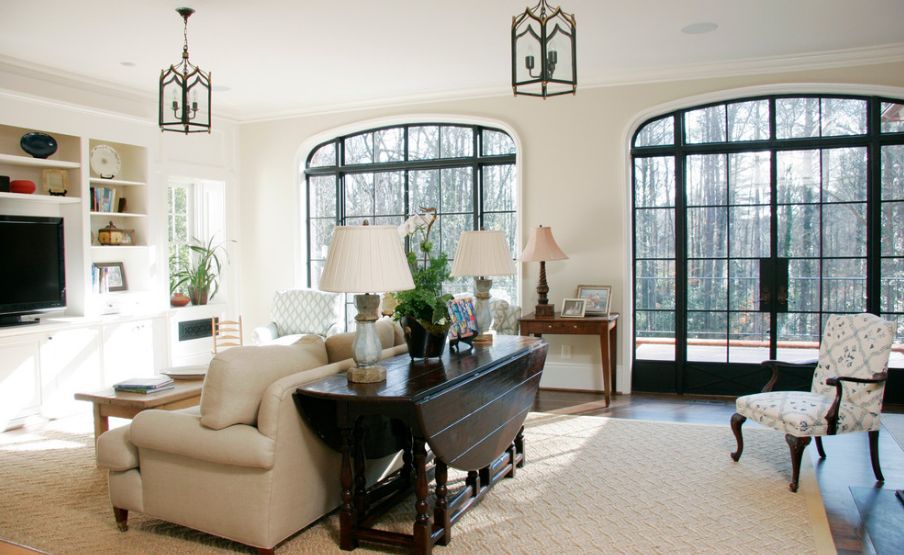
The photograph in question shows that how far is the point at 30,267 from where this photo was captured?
17.1ft

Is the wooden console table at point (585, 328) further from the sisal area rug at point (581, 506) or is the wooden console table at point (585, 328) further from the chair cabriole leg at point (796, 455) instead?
the chair cabriole leg at point (796, 455)

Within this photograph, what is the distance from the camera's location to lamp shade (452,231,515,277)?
12.5 feet

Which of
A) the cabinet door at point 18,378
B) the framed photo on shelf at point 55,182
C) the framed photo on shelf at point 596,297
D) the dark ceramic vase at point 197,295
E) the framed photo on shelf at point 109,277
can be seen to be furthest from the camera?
the dark ceramic vase at point 197,295

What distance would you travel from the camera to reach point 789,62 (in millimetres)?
5246

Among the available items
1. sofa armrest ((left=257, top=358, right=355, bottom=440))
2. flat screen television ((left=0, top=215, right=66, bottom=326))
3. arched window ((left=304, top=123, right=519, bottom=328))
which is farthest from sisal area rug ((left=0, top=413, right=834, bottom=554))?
arched window ((left=304, top=123, right=519, bottom=328))

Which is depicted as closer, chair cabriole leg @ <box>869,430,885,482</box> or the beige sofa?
the beige sofa

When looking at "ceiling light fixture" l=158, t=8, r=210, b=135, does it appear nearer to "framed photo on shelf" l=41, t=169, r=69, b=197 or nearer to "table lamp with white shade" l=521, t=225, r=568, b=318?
"framed photo on shelf" l=41, t=169, r=69, b=197

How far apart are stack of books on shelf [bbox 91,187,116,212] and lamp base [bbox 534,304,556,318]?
3.65m

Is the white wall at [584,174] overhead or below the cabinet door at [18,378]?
overhead

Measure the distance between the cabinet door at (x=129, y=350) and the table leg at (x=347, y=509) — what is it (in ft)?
11.5

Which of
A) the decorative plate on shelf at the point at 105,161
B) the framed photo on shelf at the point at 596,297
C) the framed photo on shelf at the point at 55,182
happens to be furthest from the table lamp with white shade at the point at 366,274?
the decorative plate on shelf at the point at 105,161

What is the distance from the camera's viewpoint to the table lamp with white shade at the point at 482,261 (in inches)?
150

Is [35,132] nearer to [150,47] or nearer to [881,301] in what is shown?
Result: [150,47]

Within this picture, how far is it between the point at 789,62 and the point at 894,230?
147 cm
